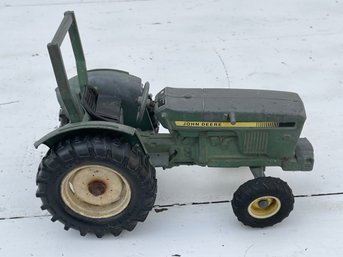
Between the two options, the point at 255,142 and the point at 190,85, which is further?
the point at 190,85

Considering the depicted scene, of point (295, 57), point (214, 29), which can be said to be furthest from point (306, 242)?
point (214, 29)

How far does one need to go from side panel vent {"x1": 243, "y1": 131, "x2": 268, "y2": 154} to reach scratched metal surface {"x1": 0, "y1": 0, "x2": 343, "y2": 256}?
1.35ft

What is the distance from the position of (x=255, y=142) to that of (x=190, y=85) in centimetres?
153

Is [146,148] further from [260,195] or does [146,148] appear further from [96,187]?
[260,195]

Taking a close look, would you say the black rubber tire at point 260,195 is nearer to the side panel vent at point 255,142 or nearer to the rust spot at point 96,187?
the side panel vent at point 255,142

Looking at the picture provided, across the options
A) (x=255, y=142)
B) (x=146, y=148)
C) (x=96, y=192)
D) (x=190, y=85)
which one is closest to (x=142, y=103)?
(x=146, y=148)

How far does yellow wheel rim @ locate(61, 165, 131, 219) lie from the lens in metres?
2.72

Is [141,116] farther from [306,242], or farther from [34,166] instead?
[306,242]

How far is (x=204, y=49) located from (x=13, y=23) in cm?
199

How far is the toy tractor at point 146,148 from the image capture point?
8.45ft

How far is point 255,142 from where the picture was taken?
9.34ft

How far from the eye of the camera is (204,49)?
4.79 metres

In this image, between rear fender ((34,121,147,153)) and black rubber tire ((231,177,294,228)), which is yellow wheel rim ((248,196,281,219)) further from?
rear fender ((34,121,147,153))

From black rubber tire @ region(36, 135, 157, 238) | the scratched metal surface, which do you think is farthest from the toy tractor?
the scratched metal surface
